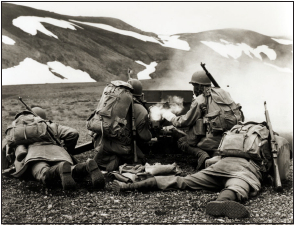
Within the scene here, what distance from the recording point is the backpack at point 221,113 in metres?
6.11

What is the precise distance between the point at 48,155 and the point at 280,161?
125 inches

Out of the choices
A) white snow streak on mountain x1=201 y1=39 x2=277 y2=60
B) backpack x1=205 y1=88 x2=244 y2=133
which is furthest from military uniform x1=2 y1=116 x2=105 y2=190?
white snow streak on mountain x1=201 y1=39 x2=277 y2=60

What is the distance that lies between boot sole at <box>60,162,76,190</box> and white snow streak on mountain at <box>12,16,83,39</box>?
806 cm

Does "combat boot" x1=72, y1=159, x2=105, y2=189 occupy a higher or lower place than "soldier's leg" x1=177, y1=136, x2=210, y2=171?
higher

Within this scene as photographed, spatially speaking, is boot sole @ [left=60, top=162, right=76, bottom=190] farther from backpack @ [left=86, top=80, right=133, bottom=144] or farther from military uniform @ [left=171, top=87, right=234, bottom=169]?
military uniform @ [left=171, top=87, right=234, bottom=169]

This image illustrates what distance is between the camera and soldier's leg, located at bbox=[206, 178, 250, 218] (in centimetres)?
376

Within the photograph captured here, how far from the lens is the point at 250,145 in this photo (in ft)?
15.2

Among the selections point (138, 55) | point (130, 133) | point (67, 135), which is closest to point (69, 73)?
point (138, 55)

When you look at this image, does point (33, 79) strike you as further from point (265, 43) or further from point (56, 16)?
point (265, 43)

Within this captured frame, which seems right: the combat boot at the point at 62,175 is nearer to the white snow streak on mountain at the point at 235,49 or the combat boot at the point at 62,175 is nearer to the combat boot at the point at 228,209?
the combat boot at the point at 228,209

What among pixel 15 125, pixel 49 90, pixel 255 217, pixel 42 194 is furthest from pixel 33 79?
pixel 255 217

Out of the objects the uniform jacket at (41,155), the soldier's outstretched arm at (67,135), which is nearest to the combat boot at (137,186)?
the uniform jacket at (41,155)

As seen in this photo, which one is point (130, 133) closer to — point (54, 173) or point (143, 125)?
point (143, 125)

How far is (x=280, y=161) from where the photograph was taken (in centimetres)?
495
